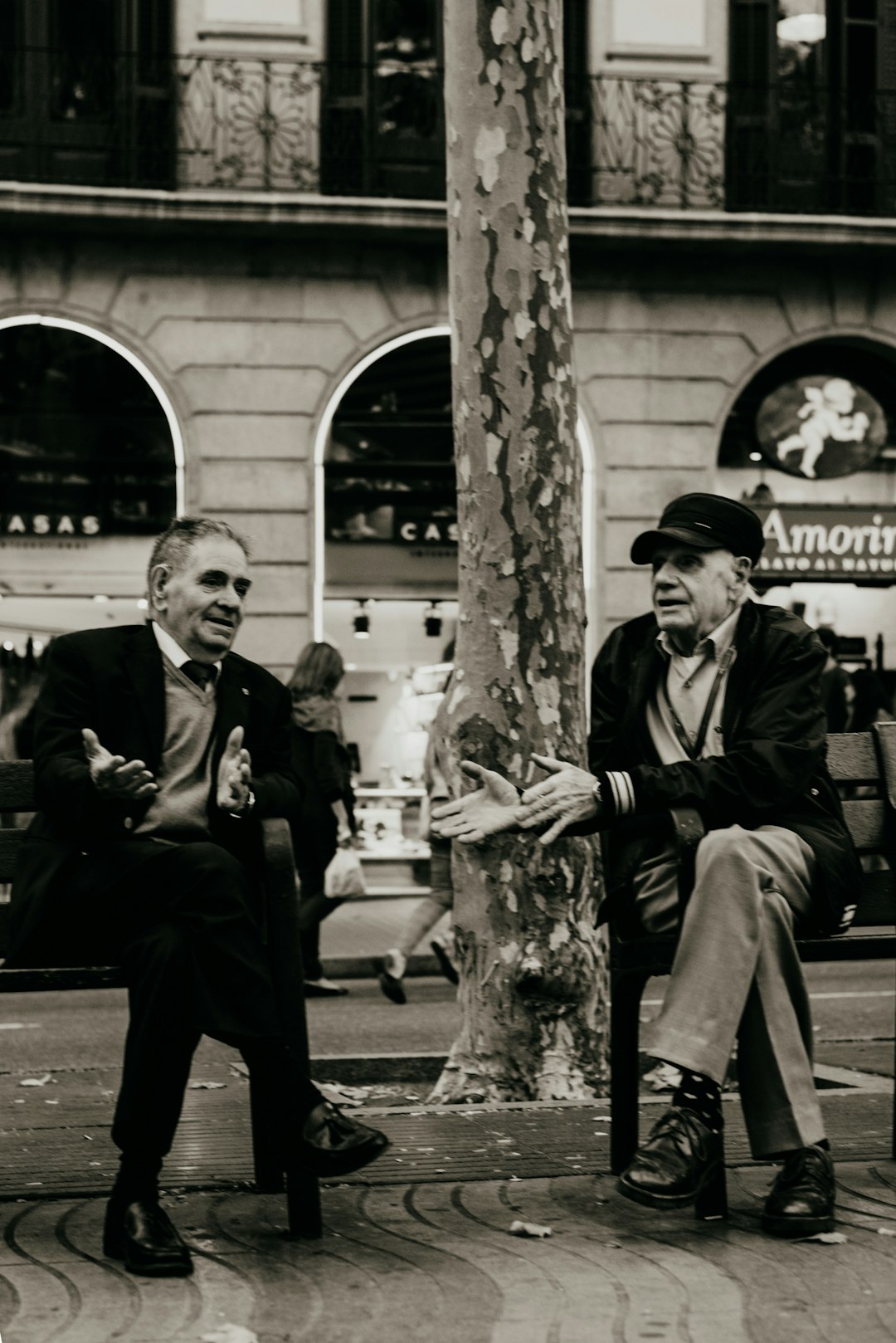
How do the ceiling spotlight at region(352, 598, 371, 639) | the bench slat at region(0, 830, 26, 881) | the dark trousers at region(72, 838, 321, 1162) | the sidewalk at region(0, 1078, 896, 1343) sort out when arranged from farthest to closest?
1. the ceiling spotlight at region(352, 598, 371, 639)
2. the bench slat at region(0, 830, 26, 881)
3. the dark trousers at region(72, 838, 321, 1162)
4. the sidewalk at region(0, 1078, 896, 1343)

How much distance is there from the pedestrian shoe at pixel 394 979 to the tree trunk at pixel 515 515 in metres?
Result: 4.26

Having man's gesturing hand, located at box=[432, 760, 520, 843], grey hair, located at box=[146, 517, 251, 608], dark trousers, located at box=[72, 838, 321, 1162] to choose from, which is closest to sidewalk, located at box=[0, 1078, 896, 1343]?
dark trousers, located at box=[72, 838, 321, 1162]

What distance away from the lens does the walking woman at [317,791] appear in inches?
432

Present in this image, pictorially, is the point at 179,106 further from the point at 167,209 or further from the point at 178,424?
the point at 178,424

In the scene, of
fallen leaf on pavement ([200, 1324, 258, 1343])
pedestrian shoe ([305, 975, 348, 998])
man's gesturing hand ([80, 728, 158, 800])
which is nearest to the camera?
fallen leaf on pavement ([200, 1324, 258, 1343])

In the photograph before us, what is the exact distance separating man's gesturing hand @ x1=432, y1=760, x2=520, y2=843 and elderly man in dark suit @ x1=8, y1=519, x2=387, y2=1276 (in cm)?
38

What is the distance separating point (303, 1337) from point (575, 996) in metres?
2.80

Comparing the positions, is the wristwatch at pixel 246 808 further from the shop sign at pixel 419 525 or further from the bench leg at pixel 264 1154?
the shop sign at pixel 419 525

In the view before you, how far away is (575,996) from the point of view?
6.23 meters

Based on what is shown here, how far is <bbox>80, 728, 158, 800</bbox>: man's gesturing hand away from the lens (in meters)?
4.11

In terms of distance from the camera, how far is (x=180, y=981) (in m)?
4.04

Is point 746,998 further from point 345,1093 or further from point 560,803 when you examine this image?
point 345,1093

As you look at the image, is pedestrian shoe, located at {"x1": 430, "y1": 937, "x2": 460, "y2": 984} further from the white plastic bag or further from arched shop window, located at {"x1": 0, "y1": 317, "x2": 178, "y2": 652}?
arched shop window, located at {"x1": 0, "y1": 317, "x2": 178, "y2": 652}

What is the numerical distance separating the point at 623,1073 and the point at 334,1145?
3.13ft
